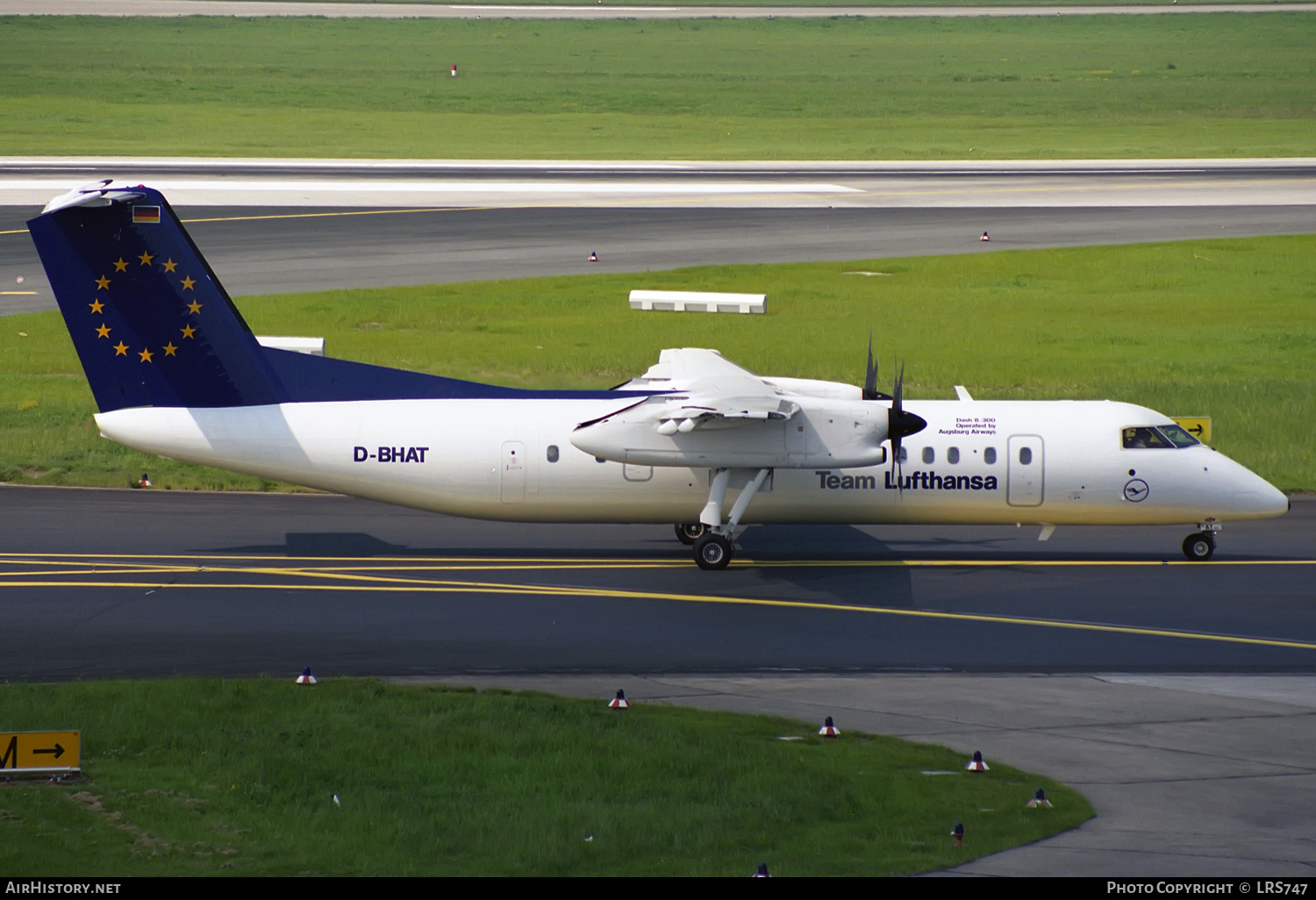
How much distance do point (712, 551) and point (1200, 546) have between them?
9395 millimetres

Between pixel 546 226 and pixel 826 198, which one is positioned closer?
pixel 546 226

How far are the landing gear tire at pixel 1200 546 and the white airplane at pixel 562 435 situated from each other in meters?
0.54

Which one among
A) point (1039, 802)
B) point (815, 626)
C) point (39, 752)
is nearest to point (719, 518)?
point (815, 626)

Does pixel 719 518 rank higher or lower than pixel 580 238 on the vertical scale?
lower

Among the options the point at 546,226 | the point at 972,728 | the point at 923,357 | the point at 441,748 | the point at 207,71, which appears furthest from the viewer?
the point at 207,71

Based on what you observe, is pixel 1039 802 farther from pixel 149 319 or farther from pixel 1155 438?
pixel 149 319

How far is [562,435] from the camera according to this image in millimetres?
27266

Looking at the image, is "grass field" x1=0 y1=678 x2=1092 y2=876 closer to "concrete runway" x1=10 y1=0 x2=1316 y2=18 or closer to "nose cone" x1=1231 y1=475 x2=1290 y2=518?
"nose cone" x1=1231 y1=475 x2=1290 y2=518

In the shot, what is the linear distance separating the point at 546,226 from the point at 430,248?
6.41 metres

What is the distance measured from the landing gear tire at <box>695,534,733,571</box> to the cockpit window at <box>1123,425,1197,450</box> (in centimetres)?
778

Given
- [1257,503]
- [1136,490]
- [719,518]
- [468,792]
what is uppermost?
[1136,490]

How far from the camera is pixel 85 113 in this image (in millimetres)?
97562

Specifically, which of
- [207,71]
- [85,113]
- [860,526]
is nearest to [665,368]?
[860,526]
